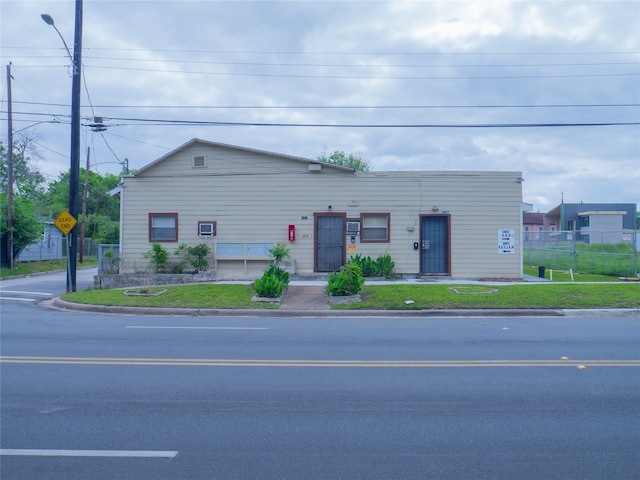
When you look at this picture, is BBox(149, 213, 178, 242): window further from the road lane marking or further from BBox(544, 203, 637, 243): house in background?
BBox(544, 203, 637, 243): house in background

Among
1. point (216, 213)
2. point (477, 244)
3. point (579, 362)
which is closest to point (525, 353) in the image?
point (579, 362)

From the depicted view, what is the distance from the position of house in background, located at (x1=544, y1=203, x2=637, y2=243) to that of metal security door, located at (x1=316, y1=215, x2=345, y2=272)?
88.7 ft

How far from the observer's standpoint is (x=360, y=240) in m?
21.2

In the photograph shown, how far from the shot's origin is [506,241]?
21.0 metres

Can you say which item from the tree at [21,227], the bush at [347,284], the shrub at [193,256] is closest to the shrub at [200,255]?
the shrub at [193,256]

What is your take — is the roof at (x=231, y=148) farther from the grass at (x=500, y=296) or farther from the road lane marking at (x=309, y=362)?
the road lane marking at (x=309, y=362)

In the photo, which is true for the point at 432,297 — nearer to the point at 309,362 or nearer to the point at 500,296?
the point at 500,296

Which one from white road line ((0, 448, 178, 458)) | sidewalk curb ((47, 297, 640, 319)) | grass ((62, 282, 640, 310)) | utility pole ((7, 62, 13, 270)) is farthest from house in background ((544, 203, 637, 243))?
white road line ((0, 448, 178, 458))

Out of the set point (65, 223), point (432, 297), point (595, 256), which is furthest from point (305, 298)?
point (595, 256)

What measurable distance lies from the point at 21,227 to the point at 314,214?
19.9 m

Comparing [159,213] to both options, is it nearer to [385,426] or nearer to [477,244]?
[477,244]

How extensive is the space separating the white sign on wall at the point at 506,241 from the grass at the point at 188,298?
9.23 m

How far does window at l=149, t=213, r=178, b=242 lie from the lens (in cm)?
2153

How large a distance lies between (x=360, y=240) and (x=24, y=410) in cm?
1571
